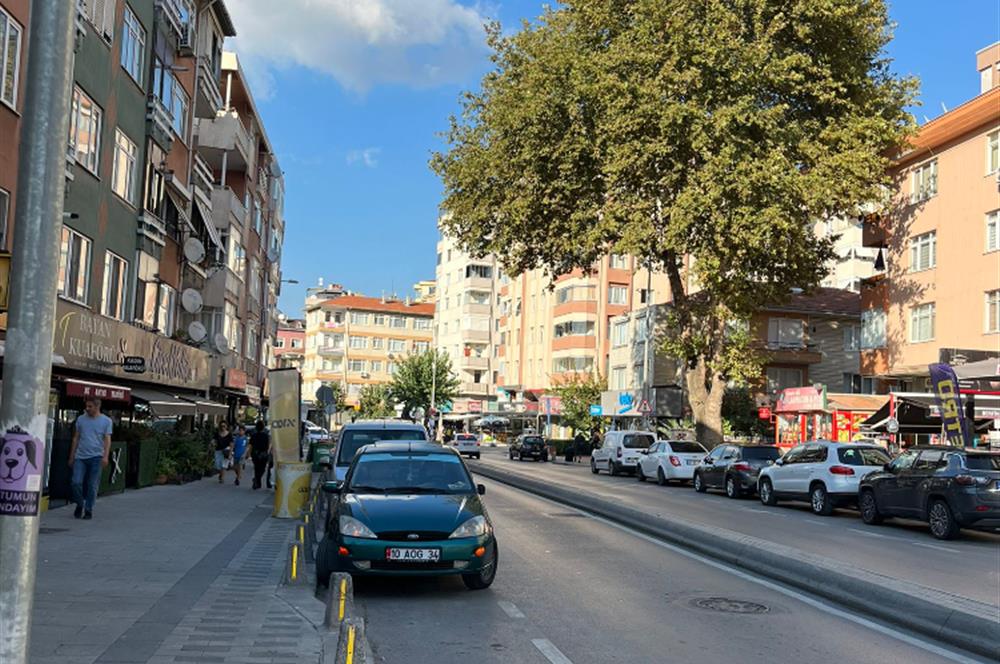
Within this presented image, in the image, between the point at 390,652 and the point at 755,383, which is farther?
the point at 755,383

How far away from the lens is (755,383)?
5388 cm

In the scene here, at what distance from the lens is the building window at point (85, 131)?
21766 millimetres

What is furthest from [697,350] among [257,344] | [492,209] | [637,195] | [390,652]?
[390,652]

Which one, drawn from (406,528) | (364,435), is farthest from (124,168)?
(406,528)

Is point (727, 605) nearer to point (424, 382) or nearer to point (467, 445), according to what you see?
point (467, 445)

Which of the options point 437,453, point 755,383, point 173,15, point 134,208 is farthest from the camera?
point 755,383

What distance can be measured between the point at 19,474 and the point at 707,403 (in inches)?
1412

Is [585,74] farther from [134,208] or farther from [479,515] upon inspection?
[479,515]

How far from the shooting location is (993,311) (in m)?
34.5

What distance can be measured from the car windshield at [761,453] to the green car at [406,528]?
61.0 ft

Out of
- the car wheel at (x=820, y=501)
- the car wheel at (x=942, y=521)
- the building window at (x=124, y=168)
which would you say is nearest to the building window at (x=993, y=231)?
the car wheel at (x=820, y=501)

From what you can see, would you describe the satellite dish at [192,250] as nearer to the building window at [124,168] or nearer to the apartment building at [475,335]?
the building window at [124,168]

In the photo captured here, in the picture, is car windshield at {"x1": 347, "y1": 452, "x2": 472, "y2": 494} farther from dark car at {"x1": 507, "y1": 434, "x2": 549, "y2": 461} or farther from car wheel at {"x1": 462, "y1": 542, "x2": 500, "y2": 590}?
dark car at {"x1": 507, "y1": 434, "x2": 549, "y2": 461}

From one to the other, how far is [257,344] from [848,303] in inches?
1308
